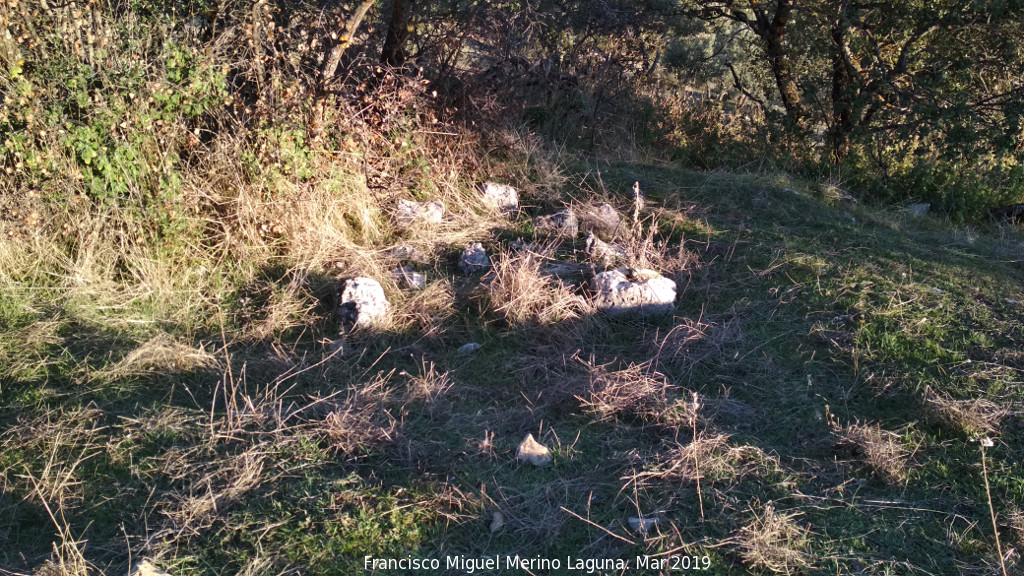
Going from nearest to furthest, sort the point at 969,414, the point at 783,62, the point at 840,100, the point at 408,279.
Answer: the point at 969,414
the point at 408,279
the point at 840,100
the point at 783,62

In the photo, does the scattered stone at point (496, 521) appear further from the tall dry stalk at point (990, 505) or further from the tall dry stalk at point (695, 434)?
the tall dry stalk at point (990, 505)

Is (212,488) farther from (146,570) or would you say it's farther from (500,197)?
(500,197)

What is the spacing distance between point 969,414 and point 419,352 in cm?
268

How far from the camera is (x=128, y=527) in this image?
113 inches

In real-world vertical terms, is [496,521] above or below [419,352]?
above

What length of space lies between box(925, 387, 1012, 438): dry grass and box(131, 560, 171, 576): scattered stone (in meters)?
3.25

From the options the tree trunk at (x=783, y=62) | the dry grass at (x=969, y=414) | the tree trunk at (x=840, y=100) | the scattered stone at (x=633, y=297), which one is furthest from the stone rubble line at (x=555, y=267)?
the tree trunk at (x=783, y=62)

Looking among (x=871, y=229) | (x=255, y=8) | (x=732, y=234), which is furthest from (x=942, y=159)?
(x=255, y=8)

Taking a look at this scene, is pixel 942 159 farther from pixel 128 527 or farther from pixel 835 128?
pixel 128 527

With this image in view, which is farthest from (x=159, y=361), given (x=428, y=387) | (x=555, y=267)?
(x=555, y=267)

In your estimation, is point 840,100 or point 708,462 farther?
point 840,100

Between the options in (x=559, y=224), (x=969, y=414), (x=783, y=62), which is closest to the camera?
(x=969, y=414)

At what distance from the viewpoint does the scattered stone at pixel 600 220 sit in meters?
5.41

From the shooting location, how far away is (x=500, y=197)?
581cm
